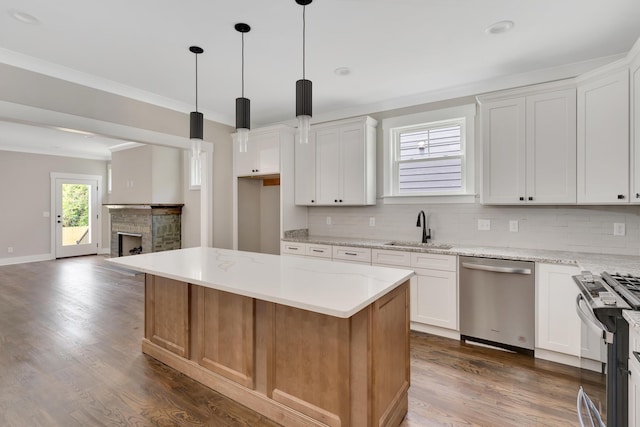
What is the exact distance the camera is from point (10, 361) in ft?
8.58

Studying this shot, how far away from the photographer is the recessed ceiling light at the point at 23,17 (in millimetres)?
2162


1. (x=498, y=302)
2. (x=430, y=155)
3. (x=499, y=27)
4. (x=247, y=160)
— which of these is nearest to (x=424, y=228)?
(x=430, y=155)

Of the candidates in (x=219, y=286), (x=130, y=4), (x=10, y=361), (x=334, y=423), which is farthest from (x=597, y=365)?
(x=10, y=361)

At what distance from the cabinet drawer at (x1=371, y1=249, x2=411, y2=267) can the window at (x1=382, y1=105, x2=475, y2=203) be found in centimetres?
81

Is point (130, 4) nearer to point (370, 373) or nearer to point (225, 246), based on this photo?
point (370, 373)

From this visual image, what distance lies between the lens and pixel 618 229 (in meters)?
2.73

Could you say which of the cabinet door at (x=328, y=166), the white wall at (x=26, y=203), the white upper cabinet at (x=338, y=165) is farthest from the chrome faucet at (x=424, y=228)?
the white wall at (x=26, y=203)

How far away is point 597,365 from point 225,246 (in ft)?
13.9

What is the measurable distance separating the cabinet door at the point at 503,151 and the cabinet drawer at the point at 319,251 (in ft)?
5.85

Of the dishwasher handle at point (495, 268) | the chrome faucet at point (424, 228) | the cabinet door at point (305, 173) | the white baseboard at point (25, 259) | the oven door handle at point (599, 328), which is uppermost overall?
the cabinet door at point (305, 173)

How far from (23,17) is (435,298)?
13.4ft

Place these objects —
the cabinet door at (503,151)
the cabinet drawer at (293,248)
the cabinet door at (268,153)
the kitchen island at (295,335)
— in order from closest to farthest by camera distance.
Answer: the kitchen island at (295,335)
the cabinet door at (503,151)
the cabinet drawer at (293,248)
the cabinet door at (268,153)

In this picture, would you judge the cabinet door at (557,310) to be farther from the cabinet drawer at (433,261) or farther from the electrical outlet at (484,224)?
the electrical outlet at (484,224)

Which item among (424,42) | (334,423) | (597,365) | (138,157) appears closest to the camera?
(597,365)
